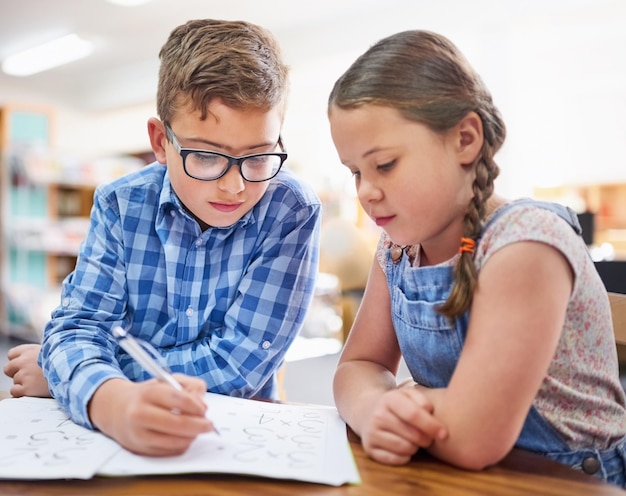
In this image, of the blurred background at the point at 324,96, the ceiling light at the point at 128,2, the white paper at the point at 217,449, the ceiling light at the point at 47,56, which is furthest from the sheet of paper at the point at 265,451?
the ceiling light at the point at 47,56

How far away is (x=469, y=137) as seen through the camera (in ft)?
2.37

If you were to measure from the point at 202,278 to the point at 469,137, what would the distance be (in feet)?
1.61

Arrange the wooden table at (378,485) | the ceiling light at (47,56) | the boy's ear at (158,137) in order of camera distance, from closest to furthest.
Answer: the wooden table at (378,485), the boy's ear at (158,137), the ceiling light at (47,56)

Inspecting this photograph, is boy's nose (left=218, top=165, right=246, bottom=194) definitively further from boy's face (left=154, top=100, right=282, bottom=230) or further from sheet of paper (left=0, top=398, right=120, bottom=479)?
sheet of paper (left=0, top=398, right=120, bottom=479)

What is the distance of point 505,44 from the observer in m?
4.97

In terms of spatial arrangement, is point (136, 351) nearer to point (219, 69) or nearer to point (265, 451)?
point (265, 451)

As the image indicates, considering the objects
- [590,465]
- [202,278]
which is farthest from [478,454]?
[202,278]

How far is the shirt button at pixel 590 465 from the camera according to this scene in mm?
693

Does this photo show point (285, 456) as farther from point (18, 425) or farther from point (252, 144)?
point (252, 144)

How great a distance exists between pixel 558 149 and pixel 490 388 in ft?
25.3

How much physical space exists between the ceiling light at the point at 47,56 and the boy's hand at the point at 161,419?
22.0 feet

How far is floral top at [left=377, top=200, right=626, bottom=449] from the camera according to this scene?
26.4 inches

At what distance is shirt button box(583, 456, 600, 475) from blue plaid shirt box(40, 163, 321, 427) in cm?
47

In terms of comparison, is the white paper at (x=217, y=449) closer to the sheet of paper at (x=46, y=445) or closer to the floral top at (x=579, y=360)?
the sheet of paper at (x=46, y=445)
